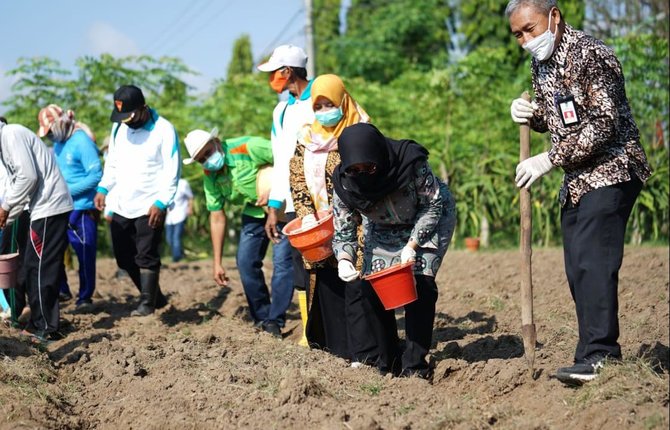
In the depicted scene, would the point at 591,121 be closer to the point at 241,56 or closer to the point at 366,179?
the point at 366,179

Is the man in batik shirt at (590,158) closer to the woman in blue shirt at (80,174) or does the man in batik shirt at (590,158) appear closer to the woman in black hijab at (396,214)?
the woman in black hijab at (396,214)

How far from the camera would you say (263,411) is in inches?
180

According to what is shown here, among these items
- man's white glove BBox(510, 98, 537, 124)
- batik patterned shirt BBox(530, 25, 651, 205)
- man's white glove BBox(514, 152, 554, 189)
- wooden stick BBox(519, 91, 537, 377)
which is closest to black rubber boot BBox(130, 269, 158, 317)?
wooden stick BBox(519, 91, 537, 377)

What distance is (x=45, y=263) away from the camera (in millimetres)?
6848

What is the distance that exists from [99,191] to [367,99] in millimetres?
9117

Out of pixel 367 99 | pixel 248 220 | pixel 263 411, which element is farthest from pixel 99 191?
pixel 367 99

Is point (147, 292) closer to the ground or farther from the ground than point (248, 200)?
closer to the ground

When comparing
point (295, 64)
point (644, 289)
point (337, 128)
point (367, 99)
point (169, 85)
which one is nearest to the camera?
point (337, 128)

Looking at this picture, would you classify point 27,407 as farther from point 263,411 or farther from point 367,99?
point 367,99

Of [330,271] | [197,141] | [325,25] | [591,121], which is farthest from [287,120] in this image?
[325,25]

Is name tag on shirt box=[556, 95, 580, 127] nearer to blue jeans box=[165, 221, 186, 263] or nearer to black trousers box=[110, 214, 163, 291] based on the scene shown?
black trousers box=[110, 214, 163, 291]

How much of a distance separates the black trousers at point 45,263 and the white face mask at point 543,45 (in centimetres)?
381

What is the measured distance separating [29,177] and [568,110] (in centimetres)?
379

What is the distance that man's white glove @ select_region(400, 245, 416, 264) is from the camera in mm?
4922
